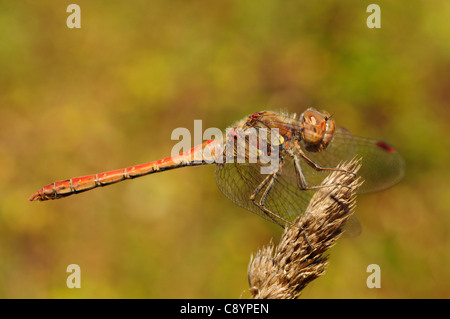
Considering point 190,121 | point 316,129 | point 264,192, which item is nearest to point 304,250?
point 264,192

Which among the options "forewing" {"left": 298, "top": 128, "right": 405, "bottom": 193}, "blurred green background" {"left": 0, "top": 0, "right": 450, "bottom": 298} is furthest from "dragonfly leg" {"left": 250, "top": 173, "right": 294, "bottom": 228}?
"blurred green background" {"left": 0, "top": 0, "right": 450, "bottom": 298}

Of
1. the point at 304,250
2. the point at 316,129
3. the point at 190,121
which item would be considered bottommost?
the point at 304,250

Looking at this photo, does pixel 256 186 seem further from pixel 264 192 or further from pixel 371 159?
pixel 371 159

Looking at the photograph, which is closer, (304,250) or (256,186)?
(304,250)

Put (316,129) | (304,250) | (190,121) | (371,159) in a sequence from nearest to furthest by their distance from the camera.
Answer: (304,250) < (316,129) < (371,159) < (190,121)

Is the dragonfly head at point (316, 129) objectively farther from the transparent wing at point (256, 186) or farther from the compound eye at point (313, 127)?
the transparent wing at point (256, 186)

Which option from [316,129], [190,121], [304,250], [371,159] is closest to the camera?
[304,250]

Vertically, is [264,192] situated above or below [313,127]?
below
